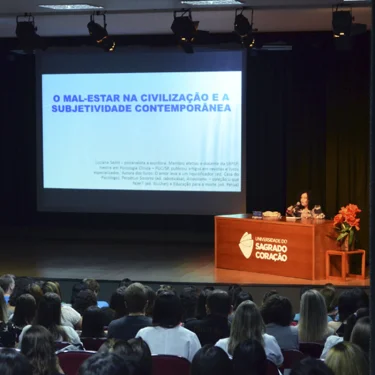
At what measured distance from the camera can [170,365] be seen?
3412mm

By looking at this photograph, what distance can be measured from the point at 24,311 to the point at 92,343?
564 mm

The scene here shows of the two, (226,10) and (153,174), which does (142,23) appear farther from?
(153,174)

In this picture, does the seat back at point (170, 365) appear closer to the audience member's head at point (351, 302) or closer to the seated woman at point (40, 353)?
the seated woman at point (40, 353)

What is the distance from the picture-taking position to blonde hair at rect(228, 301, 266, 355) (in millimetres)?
3719

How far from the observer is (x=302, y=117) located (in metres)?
11.1

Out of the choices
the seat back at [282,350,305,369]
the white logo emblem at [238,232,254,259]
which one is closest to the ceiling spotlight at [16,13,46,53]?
the white logo emblem at [238,232,254,259]

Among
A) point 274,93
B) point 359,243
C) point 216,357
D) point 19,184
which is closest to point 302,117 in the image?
point 274,93

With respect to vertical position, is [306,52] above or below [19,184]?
above

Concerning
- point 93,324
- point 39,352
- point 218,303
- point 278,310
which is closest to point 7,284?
point 93,324

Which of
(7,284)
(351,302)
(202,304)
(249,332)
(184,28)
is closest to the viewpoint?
(249,332)

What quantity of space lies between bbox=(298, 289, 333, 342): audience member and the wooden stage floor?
4.07 m

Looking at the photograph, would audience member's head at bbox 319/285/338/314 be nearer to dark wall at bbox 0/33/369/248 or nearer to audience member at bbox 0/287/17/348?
audience member at bbox 0/287/17/348

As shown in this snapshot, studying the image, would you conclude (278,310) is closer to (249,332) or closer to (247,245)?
(249,332)

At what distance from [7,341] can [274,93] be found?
8200 mm
